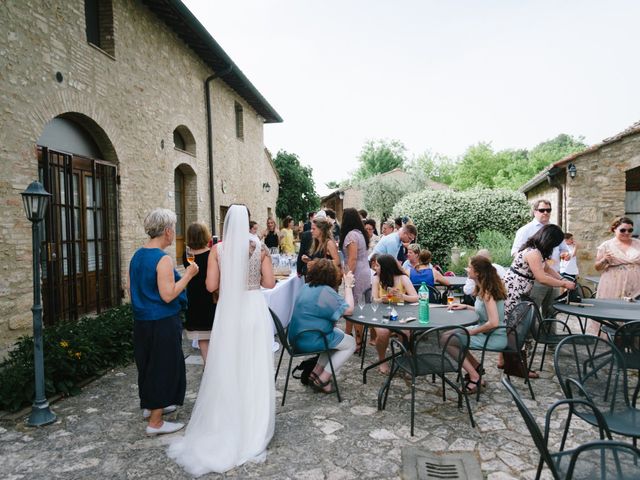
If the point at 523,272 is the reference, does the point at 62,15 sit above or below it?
above

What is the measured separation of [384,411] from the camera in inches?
153

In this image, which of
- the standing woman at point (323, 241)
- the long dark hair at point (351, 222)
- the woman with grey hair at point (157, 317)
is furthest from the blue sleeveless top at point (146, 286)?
the long dark hair at point (351, 222)

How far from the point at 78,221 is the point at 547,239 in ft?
20.9

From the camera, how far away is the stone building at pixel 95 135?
17.8 feet

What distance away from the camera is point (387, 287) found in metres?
4.92

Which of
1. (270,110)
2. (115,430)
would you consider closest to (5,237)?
(115,430)

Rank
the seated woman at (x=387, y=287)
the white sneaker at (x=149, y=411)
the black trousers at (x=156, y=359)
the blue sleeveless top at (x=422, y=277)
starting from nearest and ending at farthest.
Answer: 1. the black trousers at (x=156, y=359)
2. the white sneaker at (x=149, y=411)
3. the seated woman at (x=387, y=287)
4. the blue sleeveless top at (x=422, y=277)

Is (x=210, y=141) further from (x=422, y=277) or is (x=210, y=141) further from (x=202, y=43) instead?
(x=422, y=277)

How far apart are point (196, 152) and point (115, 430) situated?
8.44 m

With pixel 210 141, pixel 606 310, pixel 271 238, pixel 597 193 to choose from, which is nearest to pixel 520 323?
pixel 606 310

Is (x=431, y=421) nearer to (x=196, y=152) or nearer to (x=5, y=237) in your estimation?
(x=5, y=237)

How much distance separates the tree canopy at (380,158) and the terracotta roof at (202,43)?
155ft

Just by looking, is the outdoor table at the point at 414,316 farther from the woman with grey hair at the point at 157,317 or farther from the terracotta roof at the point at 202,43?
the terracotta roof at the point at 202,43

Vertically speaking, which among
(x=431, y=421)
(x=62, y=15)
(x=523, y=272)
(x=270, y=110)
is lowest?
(x=431, y=421)
